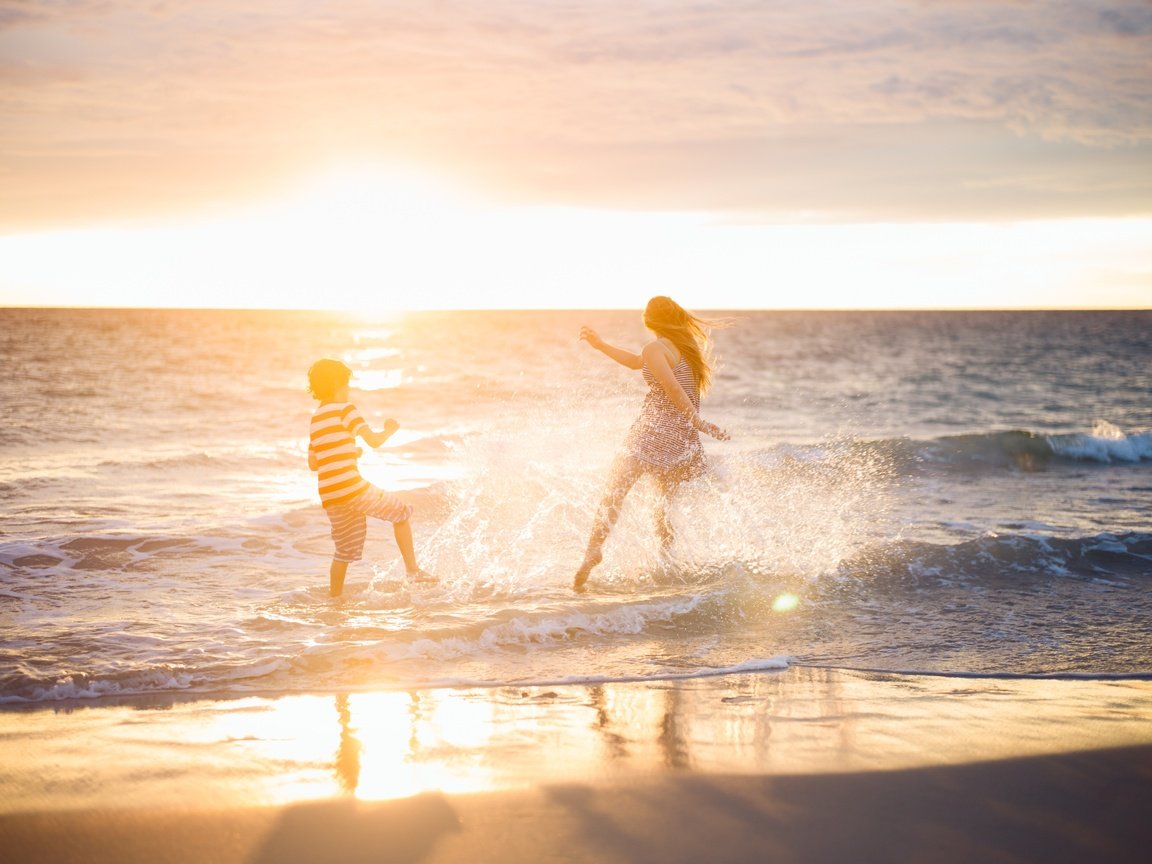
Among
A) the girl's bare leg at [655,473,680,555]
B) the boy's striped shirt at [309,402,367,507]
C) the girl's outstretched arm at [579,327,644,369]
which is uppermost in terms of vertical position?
the girl's outstretched arm at [579,327,644,369]

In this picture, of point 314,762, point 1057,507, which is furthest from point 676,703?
point 1057,507

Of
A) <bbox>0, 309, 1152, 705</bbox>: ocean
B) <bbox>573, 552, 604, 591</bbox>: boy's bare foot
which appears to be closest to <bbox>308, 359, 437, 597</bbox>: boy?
<bbox>0, 309, 1152, 705</bbox>: ocean

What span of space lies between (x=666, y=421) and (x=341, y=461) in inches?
96.2

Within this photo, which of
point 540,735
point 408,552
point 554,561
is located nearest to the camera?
point 540,735

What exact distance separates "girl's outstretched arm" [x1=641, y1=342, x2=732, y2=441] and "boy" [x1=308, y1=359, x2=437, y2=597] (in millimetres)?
1939

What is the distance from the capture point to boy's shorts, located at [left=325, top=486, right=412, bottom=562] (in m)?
6.95

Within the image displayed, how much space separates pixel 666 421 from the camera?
23.0 feet

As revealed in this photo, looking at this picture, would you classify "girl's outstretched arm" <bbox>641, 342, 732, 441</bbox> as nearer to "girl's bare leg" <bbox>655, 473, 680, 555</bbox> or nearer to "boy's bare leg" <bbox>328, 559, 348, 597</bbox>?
"girl's bare leg" <bbox>655, 473, 680, 555</bbox>

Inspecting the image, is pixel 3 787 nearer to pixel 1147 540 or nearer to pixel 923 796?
pixel 923 796

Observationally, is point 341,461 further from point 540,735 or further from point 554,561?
point 540,735

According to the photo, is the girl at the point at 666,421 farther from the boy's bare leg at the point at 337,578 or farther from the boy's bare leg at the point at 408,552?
the boy's bare leg at the point at 337,578

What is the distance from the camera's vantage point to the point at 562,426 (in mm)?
10273

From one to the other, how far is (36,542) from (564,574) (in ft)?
17.1

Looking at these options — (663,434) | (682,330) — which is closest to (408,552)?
(663,434)
